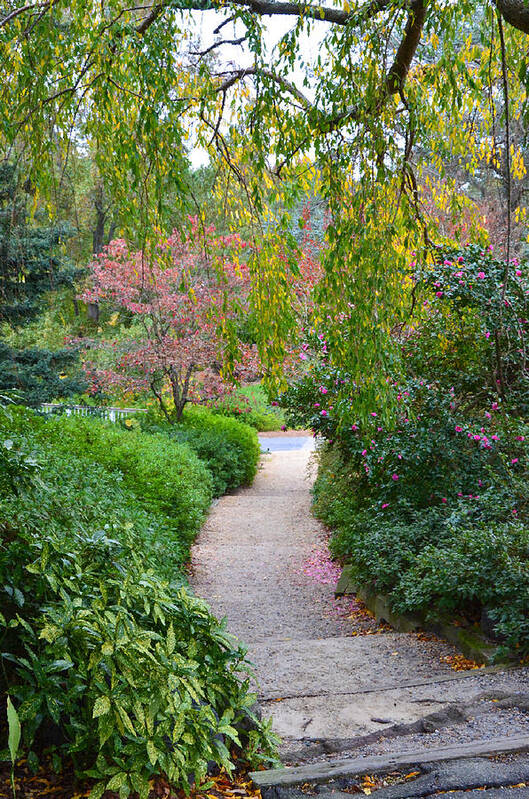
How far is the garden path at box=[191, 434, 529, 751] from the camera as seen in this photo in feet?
10.9

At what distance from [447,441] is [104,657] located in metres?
Result: 4.06

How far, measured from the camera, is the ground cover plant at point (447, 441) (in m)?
4.75

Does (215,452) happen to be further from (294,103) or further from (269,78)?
(269,78)

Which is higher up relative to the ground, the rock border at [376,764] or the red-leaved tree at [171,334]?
the red-leaved tree at [171,334]

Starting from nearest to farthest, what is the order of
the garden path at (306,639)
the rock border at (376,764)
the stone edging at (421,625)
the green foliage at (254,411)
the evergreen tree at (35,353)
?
the rock border at (376,764) → the garden path at (306,639) → the stone edging at (421,625) → the evergreen tree at (35,353) → the green foliage at (254,411)

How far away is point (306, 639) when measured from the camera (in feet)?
18.5

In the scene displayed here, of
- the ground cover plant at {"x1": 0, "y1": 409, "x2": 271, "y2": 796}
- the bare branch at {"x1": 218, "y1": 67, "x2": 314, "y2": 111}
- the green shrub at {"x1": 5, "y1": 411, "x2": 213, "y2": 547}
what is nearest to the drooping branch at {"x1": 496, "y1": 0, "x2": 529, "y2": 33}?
the bare branch at {"x1": 218, "y1": 67, "x2": 314, "y2": 111}

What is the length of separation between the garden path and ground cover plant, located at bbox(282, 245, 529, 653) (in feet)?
1.49

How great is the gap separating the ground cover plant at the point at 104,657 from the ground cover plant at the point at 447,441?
203 centimetres

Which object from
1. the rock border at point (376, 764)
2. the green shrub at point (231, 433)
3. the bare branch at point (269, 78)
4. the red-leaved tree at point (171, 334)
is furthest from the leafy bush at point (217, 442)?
the rock border at point (376, 764)

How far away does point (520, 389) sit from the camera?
6.07 metres

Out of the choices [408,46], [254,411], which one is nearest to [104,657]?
[408,46]

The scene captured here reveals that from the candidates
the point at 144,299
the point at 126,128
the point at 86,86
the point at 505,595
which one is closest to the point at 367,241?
the point at 126,128

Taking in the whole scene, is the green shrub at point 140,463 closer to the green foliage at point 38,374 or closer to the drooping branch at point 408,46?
the green foliage at point 38,374
